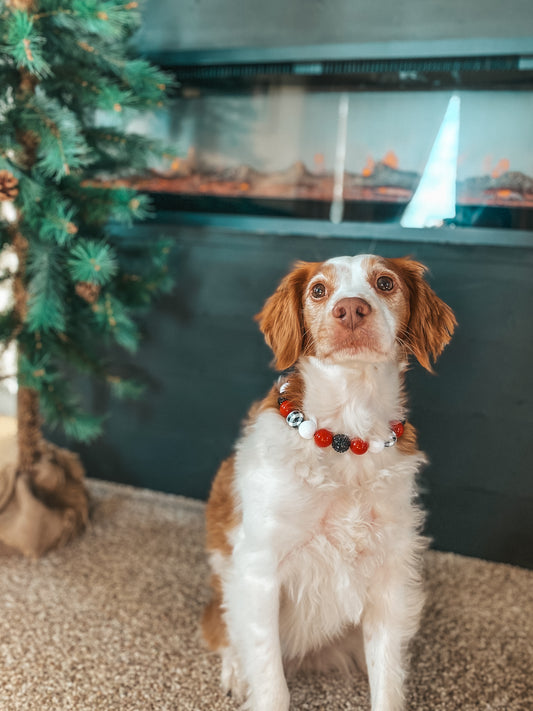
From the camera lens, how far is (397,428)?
117 centimetres

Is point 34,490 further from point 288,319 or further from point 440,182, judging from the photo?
point 440,182

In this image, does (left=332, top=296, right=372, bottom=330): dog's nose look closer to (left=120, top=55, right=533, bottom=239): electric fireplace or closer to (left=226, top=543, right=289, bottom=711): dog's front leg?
(left=226, top=543, right=289, bottom=711): dog's front leg

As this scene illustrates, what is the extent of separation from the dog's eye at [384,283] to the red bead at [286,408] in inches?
11.0

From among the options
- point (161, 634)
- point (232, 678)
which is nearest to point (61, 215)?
point (161, 634)

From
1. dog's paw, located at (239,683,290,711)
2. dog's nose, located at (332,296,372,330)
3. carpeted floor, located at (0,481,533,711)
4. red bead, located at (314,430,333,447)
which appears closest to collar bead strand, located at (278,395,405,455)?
red bead, located at (314,430,333,447)

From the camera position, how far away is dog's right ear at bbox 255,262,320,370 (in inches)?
45.5

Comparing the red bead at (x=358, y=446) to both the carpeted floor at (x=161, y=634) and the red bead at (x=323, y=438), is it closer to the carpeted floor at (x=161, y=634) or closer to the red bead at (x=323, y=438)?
the red bead at (x=323, y=438)

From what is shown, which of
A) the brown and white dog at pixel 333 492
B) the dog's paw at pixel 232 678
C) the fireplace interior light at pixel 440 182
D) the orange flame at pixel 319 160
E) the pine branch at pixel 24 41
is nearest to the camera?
the brown and white dog at pixel 333 492

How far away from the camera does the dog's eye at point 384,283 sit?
3.66 ft

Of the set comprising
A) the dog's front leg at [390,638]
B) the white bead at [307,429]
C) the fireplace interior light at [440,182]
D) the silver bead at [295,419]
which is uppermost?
the fireplace interior light at [440,182]

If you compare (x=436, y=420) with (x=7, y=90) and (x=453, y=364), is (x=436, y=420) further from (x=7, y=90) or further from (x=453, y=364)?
(x=7, y=90)

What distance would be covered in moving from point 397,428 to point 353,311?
285 millimetres

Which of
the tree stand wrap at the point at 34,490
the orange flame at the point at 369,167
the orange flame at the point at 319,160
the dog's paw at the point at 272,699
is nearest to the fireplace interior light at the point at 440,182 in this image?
the orange flame at the point at 369,167

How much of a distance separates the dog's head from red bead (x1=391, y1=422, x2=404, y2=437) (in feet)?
0.41
